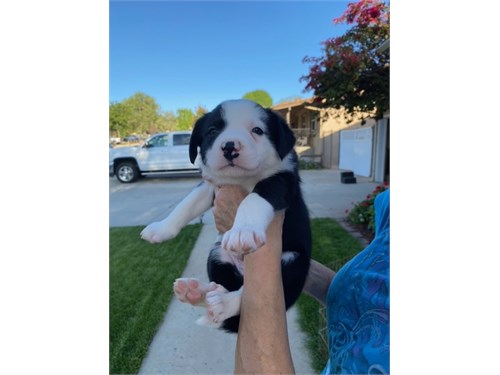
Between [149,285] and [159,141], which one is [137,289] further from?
[159,141]

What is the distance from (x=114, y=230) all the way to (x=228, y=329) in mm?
5299

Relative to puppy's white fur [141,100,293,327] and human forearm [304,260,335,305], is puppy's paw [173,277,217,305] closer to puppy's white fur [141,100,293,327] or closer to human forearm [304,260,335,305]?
puppy's white fur [141,100,293,327]

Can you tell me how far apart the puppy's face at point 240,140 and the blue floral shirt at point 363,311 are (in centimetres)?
57

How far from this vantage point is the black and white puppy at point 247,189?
126cm

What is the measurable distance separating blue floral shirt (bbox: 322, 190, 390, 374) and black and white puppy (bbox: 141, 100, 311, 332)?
233 millimetres

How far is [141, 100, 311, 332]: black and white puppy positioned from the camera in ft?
4.13

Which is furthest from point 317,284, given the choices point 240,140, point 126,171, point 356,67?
point 126,171

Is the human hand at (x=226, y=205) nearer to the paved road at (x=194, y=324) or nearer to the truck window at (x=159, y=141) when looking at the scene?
the paved road at (x=194, y=324)

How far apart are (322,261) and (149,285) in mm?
2095

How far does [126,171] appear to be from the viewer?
1307cm

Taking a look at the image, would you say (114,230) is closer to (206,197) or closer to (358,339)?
(206,197)
